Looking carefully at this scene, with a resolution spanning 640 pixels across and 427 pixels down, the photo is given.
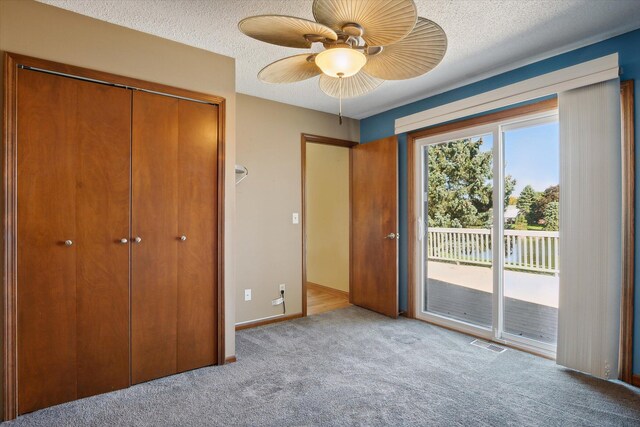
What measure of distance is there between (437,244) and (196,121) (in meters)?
2.67

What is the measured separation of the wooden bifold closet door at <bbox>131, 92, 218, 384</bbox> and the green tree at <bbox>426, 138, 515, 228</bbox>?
2305 millimetres

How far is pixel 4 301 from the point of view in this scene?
1.89 m

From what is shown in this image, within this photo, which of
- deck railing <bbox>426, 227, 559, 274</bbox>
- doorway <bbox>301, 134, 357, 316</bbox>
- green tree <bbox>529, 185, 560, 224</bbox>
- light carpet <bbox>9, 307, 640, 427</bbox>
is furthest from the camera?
doorway <bbox>301, 134, 357, 316</bbox>

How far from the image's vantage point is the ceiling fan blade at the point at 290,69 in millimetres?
1736

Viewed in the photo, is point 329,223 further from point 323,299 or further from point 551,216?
point 551,216

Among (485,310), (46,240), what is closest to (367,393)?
(485,310)

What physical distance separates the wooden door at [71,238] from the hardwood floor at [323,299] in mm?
2225

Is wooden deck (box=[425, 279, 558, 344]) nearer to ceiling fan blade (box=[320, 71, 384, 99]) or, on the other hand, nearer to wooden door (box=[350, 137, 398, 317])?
wooden door (box=[350, 137, 398, 317])

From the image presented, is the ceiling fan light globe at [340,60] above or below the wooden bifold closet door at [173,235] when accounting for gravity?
above

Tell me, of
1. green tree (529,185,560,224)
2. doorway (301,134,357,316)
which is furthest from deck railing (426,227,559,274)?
doorway (301,134,357,316)

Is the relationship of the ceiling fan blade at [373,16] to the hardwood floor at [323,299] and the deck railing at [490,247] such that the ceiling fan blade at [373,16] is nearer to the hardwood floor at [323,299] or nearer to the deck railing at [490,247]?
the deck railing at [490,247]

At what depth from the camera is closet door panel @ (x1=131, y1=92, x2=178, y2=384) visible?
231 cm

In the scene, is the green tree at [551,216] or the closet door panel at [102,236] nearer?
the closet door panel at [102,236]

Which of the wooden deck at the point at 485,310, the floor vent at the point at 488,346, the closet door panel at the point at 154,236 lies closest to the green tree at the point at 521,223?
the wooden deck at the point at 485,310
